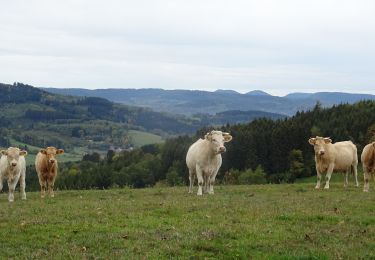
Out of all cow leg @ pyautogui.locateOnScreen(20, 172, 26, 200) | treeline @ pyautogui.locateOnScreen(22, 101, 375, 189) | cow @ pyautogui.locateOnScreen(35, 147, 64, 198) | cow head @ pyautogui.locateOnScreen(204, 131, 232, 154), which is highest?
cow head @ pyautogui.locateOnScreen(204, 131, 232, 154)

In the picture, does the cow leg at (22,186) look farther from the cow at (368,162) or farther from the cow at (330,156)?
the cow at (368,162)

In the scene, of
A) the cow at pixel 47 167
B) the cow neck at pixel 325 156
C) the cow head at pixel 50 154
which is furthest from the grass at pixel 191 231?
the cow neck at pixel 325 156

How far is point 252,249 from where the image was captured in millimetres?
12320

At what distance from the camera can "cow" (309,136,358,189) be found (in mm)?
29308

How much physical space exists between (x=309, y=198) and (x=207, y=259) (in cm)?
1253

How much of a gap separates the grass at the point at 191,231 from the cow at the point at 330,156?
9015 millimetres

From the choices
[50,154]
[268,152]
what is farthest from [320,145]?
[268,152]

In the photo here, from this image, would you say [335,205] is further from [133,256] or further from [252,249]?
[133,256]

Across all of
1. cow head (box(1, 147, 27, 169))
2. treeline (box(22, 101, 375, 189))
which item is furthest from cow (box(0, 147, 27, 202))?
treeline (box(22, 101, 375, 189))

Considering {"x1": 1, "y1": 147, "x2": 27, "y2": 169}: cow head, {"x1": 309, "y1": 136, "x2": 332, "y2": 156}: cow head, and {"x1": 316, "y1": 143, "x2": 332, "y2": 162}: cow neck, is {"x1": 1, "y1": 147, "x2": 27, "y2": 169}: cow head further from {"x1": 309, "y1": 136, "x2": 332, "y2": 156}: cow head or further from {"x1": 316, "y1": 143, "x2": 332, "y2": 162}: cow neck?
{"x1": 316, "y1": 143, "x2": 332, "y2": 162}: cow neck

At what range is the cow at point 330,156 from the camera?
29308mm

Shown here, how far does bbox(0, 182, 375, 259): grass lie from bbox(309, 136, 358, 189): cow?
29.6 ft

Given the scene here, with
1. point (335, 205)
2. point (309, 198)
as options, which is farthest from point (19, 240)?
point (309, 198)

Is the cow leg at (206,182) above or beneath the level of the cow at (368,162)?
beneath
